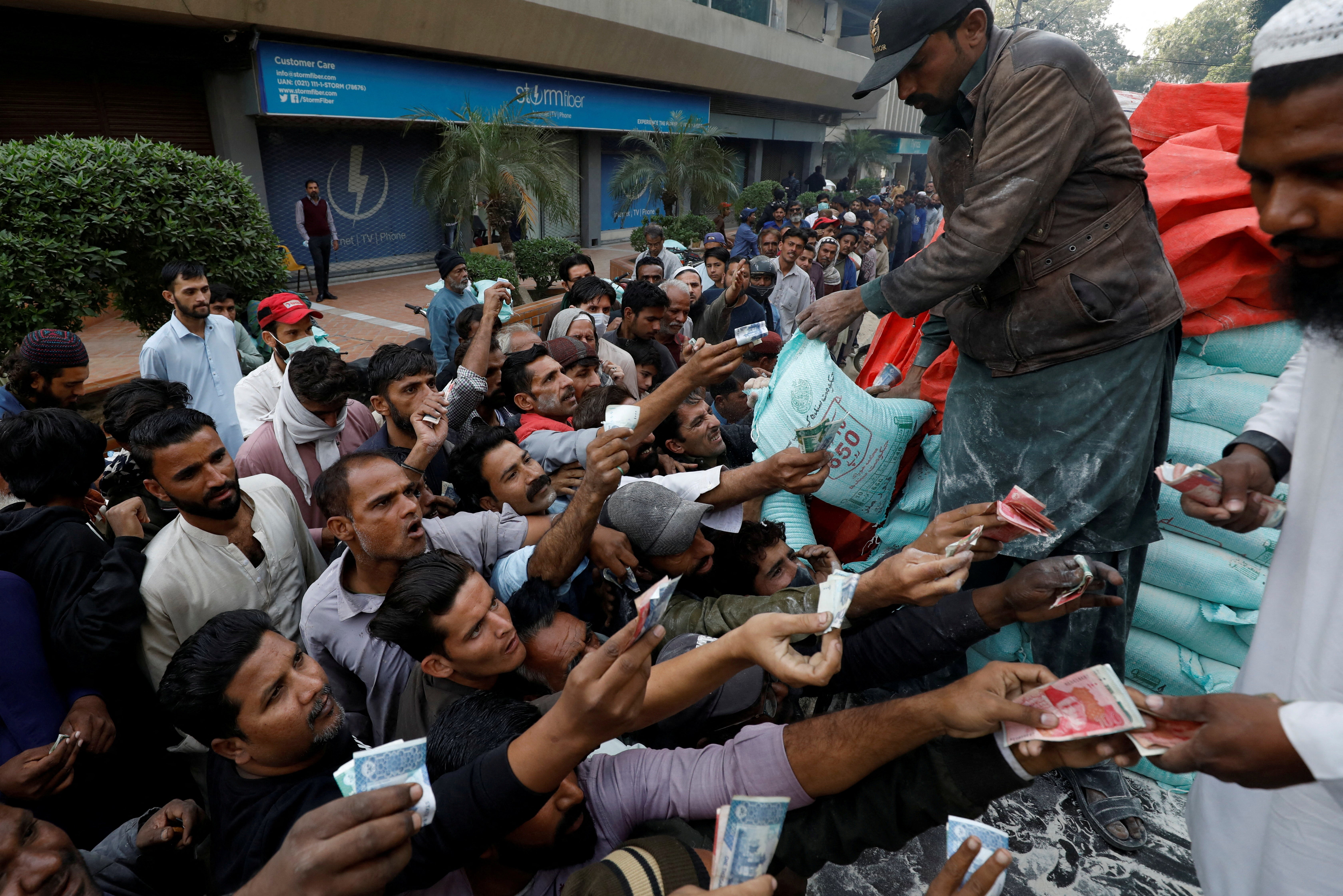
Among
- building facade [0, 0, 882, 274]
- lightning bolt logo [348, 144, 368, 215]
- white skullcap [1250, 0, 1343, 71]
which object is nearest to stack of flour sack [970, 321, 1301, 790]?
white skullcap [1250, 0, 1343, 71]

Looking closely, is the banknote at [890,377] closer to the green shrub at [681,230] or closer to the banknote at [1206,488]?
the banknote at [1206,488]

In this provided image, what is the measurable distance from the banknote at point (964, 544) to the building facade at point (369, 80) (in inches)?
395

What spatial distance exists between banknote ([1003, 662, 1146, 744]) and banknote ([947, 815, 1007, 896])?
15cm

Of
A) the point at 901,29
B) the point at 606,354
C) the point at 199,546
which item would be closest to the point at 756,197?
the point at 606,354

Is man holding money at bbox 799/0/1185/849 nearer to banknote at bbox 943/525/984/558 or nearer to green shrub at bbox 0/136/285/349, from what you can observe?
banknote at bbox 943/525/984/558

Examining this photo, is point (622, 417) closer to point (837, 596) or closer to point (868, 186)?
point (837, 596)

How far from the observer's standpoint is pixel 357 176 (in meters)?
12.6

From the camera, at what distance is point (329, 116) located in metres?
11.2

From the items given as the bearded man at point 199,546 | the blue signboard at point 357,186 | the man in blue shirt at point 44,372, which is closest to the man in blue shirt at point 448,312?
the man in blue shirt at point 44,372

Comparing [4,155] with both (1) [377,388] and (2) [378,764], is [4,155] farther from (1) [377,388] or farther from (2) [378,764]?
(2) [378,764]

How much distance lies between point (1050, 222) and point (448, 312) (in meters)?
4.81

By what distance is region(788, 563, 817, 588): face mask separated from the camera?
2.68 m

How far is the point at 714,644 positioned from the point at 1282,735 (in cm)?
89

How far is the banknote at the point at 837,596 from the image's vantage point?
56.7 inches
